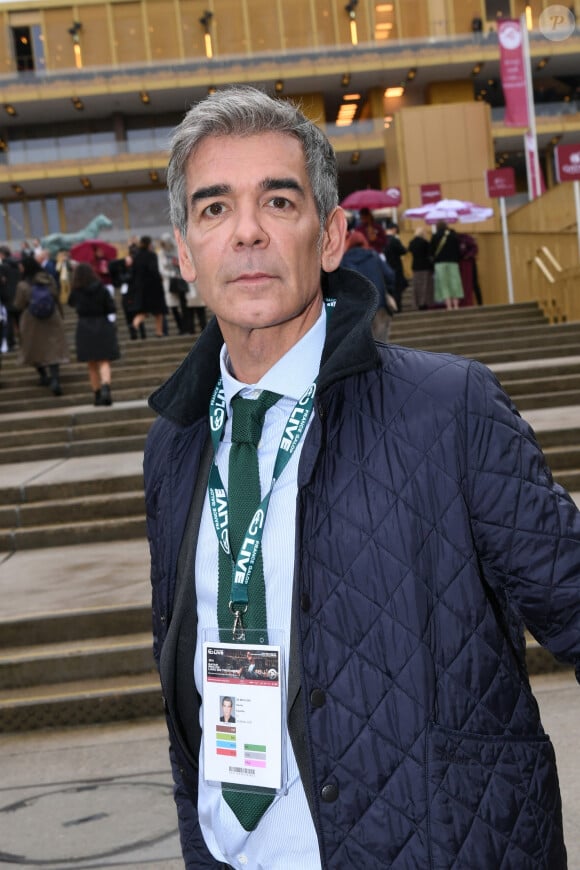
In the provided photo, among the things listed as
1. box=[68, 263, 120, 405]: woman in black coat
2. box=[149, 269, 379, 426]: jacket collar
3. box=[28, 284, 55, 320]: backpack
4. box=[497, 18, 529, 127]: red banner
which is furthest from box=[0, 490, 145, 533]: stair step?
box=[497, 18, 529, 127]: red banner

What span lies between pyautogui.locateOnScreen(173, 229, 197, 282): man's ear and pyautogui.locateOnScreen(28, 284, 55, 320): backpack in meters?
11.3

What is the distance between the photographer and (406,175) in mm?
34688

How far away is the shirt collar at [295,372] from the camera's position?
188 centimetres

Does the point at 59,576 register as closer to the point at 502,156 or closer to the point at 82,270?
the point at 82,270

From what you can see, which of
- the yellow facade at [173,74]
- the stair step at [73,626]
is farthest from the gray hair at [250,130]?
the yellow facade at [173,74]

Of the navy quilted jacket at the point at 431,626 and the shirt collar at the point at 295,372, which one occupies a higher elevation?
the shirt collar at the point at 295,372

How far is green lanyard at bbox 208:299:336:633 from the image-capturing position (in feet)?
5.72

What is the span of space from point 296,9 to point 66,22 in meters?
9.11

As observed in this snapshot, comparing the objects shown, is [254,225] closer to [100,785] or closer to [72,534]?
[100,785]

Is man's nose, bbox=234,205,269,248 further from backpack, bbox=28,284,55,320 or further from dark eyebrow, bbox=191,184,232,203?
backpack, bbox=28,284,55,320

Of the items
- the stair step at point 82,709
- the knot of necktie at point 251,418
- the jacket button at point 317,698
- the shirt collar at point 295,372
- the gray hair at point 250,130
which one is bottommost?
the stair step at point 82,709

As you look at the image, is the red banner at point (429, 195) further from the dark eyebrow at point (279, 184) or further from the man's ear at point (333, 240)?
the dark eyebrow at point (279, 184)

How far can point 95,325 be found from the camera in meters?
12.2

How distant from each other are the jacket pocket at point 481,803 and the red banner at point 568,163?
15.2 m
